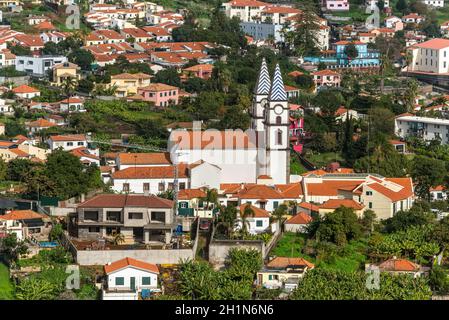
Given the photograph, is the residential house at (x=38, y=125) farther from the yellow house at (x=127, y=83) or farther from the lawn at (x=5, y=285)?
the lawn at (x=5, y=285)

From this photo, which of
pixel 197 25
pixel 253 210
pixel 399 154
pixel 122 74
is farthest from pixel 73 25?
pixel 253 210

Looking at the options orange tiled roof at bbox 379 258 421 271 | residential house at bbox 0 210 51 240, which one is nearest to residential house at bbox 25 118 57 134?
residential house at bbox 0 210 51 240

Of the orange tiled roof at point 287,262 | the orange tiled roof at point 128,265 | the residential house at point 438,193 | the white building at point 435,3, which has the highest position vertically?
the white building at point 435,3

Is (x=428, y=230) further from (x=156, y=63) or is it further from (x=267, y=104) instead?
(x=156, y=63)

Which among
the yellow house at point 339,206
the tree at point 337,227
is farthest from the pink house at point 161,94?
the tree at point 337,227

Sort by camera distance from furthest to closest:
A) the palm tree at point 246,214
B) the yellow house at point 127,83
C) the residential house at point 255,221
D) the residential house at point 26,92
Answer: the yellow house at point 127,83, the residential house at point 26,92, the residential house at point 255,221, the palm tree at point 246,214

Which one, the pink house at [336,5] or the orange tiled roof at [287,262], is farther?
the pink house at [336,5]

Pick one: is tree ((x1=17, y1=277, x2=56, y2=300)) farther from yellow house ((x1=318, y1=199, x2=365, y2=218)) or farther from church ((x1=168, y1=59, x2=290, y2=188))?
church ((x1=168, y1=59, x2=290, y2=188))
